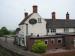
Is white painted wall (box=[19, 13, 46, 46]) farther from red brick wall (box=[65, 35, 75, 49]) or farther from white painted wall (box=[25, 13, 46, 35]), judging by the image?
red brick wall (box=[65, 35, 75, 49])

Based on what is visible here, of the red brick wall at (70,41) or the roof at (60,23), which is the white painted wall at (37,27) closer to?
the roof at (60,23)

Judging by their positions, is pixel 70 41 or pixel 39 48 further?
pixel 70 41

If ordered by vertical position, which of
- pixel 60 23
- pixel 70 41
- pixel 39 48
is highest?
pixel 60 23

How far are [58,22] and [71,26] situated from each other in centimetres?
372

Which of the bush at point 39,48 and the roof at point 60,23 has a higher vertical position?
the roof at point 60,23

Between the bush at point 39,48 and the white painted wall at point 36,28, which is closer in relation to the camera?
the bush at point 39,48

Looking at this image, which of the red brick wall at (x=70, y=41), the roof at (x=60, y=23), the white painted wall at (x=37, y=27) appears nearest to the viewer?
the red brick wall at (x=70, y=41)

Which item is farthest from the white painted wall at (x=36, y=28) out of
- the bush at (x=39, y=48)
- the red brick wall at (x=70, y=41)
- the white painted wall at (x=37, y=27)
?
the bush at (x=39, y=48)

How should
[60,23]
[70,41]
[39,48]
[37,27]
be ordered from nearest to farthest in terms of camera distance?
[39,48] → [70,41] → [37,27] → [60,23]

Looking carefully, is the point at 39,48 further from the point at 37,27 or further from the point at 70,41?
the point at 37,27

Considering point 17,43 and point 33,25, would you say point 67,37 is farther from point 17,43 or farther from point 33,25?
point 17,43

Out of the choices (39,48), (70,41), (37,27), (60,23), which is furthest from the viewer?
(60,23)

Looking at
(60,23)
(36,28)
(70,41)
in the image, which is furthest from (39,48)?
(60,23)

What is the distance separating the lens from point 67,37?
5034 cm
